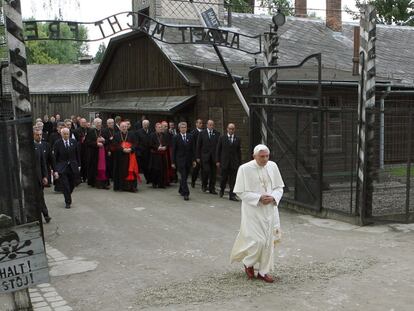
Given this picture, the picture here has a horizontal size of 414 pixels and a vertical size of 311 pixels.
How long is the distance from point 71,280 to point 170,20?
15.4 metres

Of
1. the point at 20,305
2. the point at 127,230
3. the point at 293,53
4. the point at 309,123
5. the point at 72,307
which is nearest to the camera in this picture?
the point at 20,305

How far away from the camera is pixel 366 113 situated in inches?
410

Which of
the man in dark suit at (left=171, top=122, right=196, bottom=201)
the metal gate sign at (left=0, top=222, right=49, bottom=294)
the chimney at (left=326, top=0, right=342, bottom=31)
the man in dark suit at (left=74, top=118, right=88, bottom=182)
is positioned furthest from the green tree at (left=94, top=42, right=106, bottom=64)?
the metal gate sign at (left=0, top=222, right=49, bottom=294)

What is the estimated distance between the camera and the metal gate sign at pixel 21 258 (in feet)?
18.3

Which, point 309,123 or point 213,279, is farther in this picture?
point 309,123

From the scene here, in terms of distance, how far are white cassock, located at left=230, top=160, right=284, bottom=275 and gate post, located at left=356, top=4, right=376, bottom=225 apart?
3.62 metres

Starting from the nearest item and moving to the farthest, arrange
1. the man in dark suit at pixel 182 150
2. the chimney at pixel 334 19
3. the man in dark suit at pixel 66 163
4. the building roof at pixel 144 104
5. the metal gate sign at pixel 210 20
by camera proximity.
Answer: the man in dark suit at pixel 66 163, the metal gate sign at pixel 210 20, the man in dark suit at pixel 182 150, the building roof at pixel 144 104, the chimney at pixel 334 19

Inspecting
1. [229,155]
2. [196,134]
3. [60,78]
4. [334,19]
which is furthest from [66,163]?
[60,78]

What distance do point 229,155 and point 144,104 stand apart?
7.44 meters

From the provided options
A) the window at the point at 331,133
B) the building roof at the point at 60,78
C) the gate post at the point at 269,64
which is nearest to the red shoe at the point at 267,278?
the window at the point at 331,133

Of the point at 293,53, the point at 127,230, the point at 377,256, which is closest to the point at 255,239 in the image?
the point at 377,256

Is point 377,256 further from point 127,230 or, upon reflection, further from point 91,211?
point 91,211

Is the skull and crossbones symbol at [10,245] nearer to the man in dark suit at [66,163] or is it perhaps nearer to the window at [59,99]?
the man in dark suit at [66,163]

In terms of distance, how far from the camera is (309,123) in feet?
38.3
